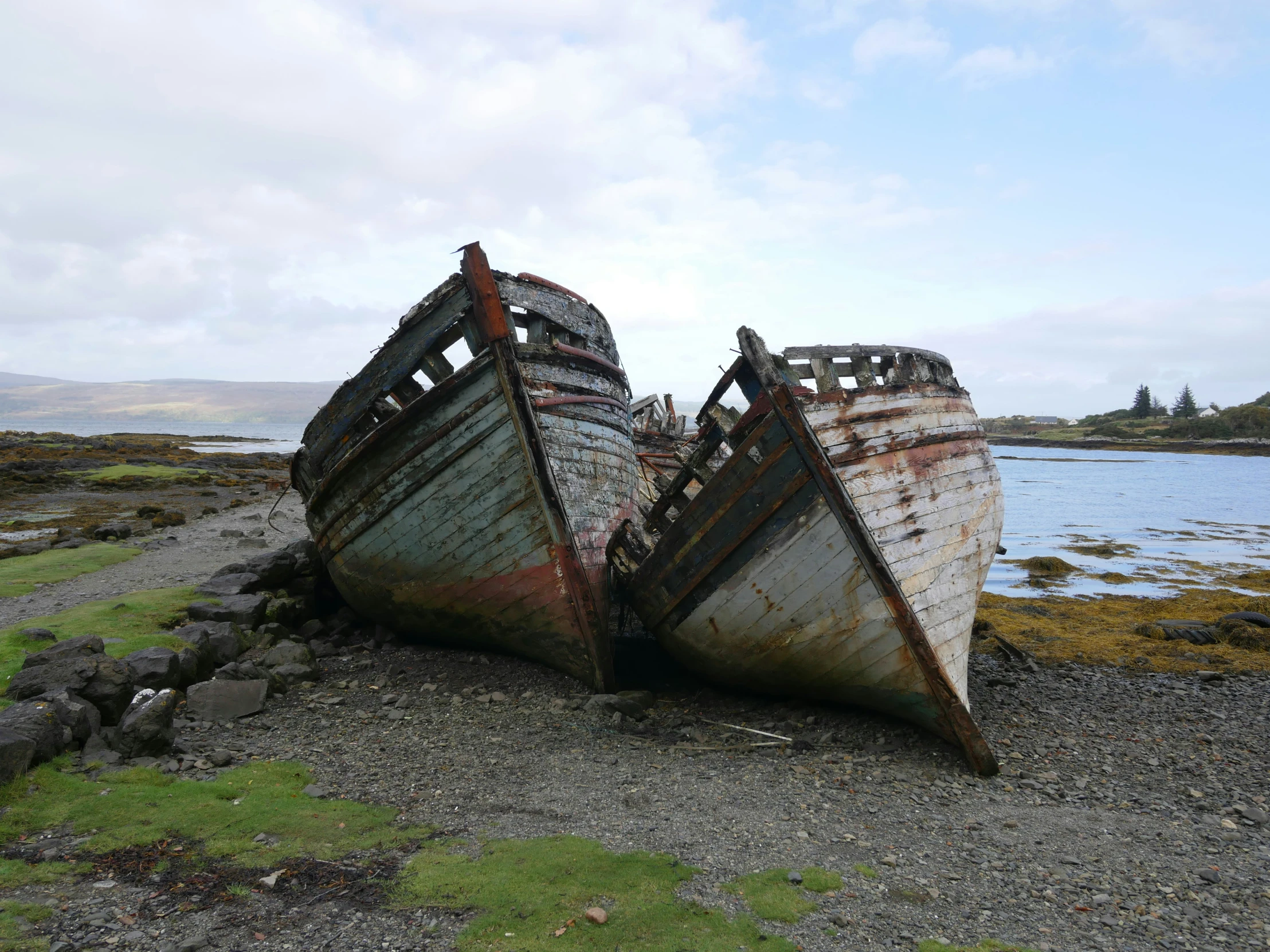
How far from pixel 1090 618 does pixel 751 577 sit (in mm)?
8131

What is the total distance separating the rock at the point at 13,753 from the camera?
468 centimetres

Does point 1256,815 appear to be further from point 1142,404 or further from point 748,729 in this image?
point 1142,404

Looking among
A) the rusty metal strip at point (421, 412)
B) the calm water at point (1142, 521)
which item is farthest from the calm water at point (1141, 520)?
the rusty metal strip at point (421, 412)

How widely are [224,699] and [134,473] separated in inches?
1193

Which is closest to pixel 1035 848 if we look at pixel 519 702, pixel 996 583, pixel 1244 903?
pixel 1244 903

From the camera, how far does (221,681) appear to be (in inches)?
263

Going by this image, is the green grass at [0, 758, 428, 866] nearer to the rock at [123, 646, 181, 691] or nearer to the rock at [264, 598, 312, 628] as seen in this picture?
the rock at [123, 646, 181, 691]

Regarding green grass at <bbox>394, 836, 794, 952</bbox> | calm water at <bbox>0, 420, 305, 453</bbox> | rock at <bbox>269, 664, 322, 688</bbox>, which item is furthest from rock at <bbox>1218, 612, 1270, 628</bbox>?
calm water at <bbox>0, 420, 305, 453</bbox>

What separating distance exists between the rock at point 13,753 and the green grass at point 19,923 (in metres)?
1.35

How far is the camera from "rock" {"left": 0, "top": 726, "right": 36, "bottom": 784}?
4.68 metres

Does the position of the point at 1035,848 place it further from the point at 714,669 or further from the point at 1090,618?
the point at 1090,618

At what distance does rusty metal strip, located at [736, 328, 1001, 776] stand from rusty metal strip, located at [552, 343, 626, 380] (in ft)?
9.11

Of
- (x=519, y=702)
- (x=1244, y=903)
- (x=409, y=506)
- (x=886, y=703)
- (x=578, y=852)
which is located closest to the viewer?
(x=1244, y=903)

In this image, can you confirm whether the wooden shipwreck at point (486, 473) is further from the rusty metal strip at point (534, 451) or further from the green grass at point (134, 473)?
the green grass at point (134, 473)
